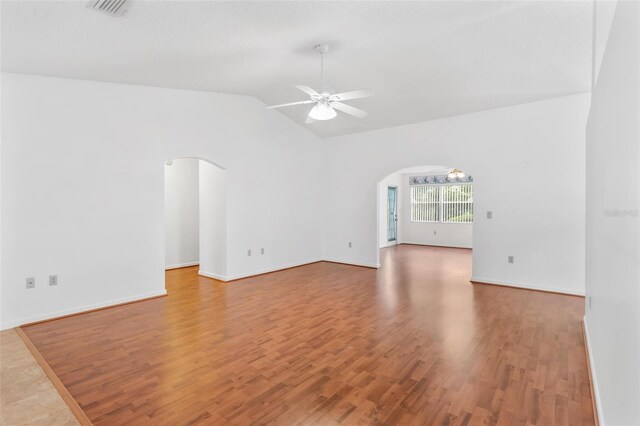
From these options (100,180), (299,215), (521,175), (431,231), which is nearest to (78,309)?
(100,180)

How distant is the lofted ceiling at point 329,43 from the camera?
3016 mm

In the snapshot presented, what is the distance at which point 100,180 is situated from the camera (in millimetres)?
4496

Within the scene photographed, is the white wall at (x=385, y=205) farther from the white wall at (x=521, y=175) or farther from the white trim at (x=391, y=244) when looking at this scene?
the white wall at (x=521, y=175)

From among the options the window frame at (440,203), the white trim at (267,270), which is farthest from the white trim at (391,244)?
the white trim at (267,270)

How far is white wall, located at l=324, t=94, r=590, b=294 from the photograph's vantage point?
498 centimetres

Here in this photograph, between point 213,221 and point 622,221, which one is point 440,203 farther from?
point 622,221

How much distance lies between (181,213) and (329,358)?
5.63 meters

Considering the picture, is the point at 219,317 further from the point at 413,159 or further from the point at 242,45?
the point at 413,159

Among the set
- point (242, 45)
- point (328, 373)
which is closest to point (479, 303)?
point (328, 373)

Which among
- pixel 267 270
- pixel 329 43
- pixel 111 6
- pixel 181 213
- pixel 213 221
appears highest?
pixel 329 43

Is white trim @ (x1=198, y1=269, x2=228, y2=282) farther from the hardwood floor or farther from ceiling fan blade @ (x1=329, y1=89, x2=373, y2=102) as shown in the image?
ceiling fan blade @ (x1=329, y1=89, x2=373, y2=102)

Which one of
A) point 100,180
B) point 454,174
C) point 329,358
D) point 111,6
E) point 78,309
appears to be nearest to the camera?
point 111,6

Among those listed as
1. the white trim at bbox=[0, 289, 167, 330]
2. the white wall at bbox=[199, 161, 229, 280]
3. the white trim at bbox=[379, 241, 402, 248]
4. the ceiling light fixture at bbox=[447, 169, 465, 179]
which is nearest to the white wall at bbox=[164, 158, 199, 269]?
the white wall at bbox=[199, 161, 229, 280]

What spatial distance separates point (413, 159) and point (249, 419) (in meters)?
5.58
